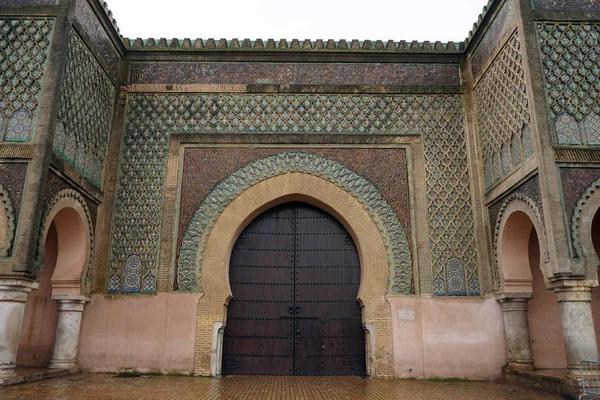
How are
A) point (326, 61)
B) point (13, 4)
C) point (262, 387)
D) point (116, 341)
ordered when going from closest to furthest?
point (262, 387) → point (13, 4) → point (116, 341) → point (326, 61)

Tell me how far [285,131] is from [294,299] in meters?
2.39

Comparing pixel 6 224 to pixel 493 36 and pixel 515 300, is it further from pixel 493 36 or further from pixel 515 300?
pixel 493 36

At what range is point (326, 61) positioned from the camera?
24.6 ft

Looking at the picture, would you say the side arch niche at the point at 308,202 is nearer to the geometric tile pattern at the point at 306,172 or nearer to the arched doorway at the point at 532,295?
the geometric tile pattern at the point at 306,172

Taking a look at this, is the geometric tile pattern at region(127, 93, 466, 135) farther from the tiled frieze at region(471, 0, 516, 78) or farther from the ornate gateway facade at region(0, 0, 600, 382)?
the tiled frieze at region(471, 0, 516, 78)

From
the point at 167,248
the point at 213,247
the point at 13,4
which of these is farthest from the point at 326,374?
the point at 13,4

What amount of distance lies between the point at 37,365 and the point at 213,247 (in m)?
2.72

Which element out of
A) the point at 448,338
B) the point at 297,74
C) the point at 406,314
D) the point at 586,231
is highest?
the point at 297,74

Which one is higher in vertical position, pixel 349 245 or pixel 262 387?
pixel 349 245

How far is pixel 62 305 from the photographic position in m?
6.32

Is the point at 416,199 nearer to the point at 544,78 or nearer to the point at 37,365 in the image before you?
the point at 544,78

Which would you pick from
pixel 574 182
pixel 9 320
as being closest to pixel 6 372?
pixel 9 320

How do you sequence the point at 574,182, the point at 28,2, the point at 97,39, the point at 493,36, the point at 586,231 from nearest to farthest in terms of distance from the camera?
1. the point at 586,231
2. the point at 574,182
3. the point at 28,2
4. the point at 493,36
5. the point at 97,39

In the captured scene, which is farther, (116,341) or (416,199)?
(416,199)
